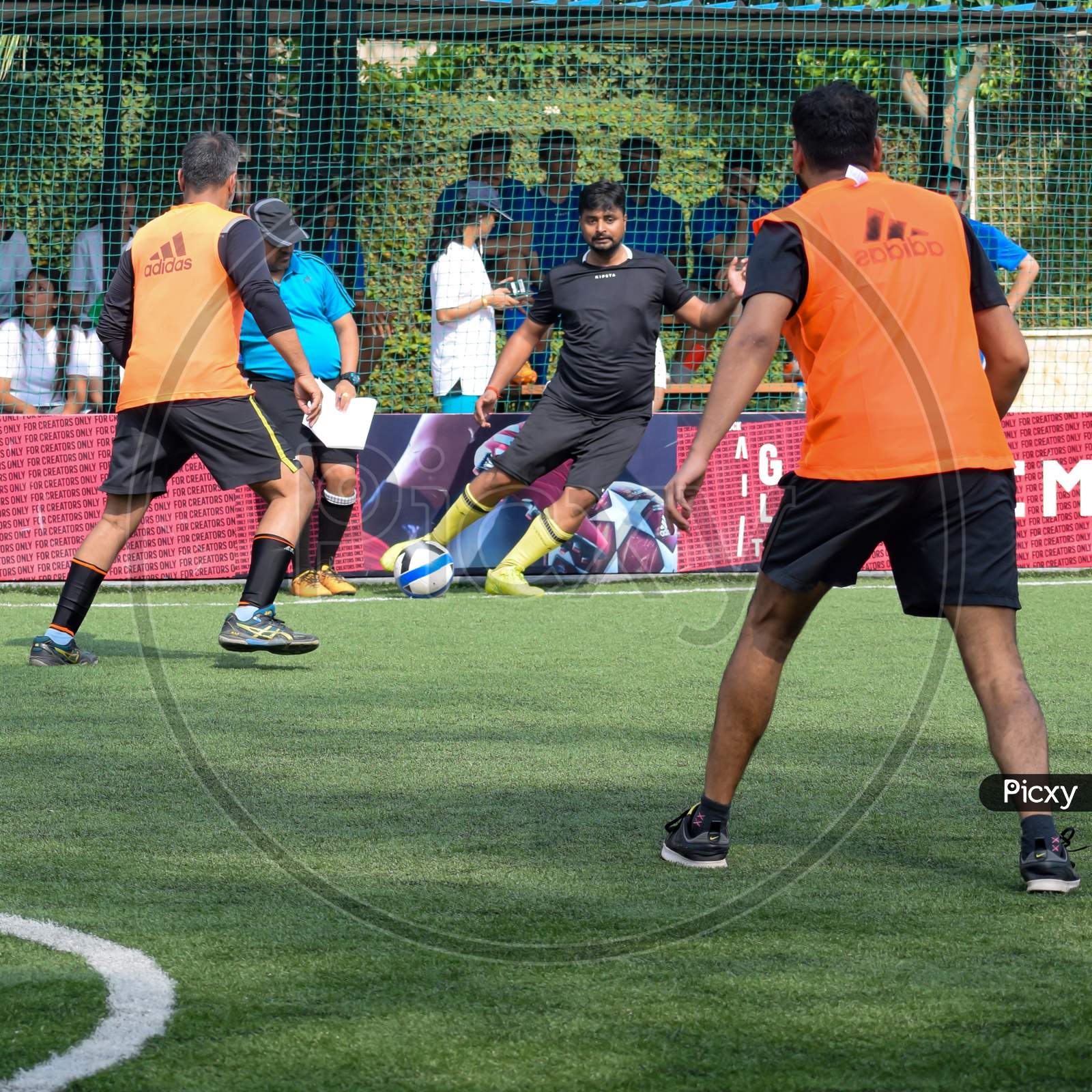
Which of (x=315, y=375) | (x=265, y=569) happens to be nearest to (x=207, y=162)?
(x=265, y=569)

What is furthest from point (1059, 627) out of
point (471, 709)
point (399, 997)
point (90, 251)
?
point (90, 251)

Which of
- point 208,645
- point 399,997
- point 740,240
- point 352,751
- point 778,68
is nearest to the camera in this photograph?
point 399,997

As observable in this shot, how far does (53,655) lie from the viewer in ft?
24.1

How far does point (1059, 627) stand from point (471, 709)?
3716 mm

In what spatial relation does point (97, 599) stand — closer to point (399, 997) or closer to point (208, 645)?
point (208, 645)

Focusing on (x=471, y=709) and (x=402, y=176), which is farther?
(x=402, y=176)

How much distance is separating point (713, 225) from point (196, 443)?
20.9 ft

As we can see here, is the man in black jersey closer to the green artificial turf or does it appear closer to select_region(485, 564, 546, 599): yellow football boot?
select_region(485, 564, 546, 599): yellow football boot

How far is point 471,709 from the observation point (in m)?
6.39

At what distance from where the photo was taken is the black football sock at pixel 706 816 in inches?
165

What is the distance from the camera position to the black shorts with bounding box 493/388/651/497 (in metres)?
9.82

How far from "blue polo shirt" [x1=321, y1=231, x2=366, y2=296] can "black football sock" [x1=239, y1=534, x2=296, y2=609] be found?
525cm

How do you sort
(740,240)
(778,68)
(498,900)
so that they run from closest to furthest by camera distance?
(498,900), (740,240), (778,68)

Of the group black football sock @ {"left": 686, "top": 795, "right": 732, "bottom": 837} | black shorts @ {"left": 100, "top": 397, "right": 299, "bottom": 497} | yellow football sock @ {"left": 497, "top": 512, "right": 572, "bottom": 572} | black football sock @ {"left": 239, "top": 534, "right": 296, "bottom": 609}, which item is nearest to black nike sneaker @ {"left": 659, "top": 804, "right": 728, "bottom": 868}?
black football sock @ {"left": 686, "top": 795, "right": 732, "bottom": 837}
